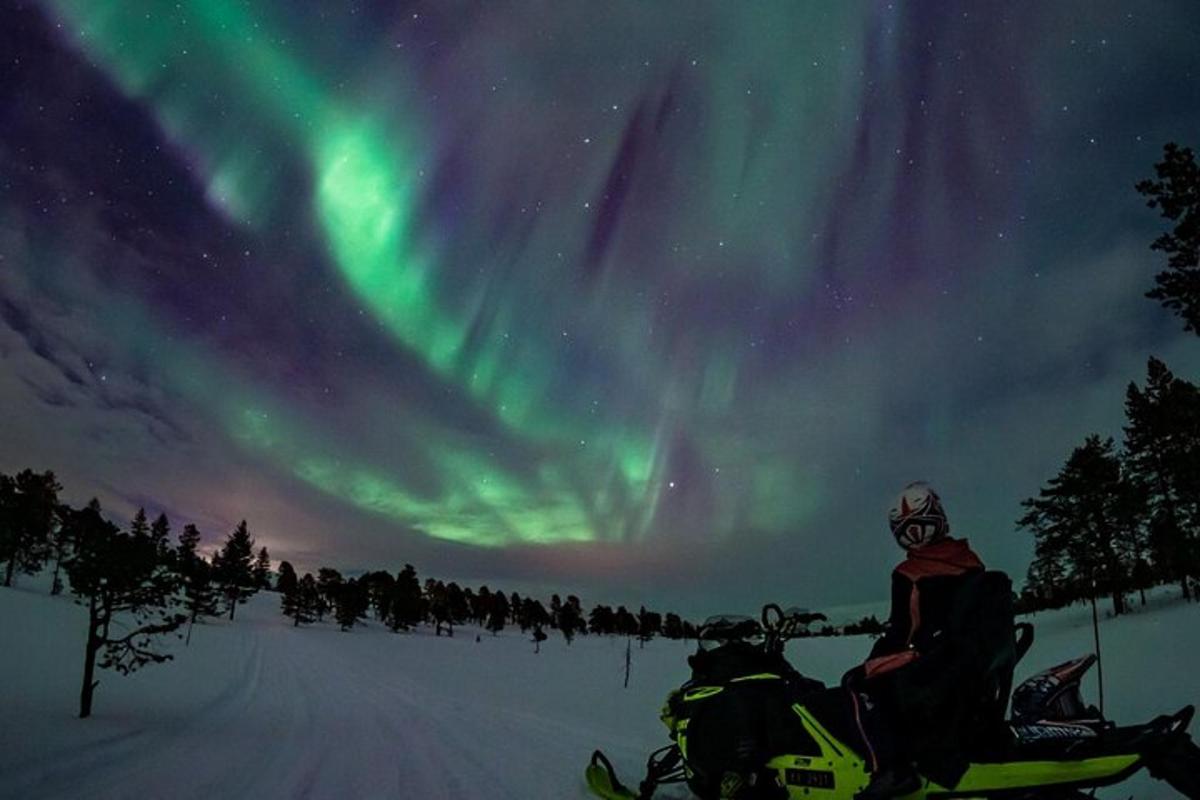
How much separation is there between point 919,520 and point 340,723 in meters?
14.3

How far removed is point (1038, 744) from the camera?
3410 mm

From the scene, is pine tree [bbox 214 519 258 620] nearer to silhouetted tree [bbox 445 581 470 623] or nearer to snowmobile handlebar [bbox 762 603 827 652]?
silhouetted tree [bbox 445 581 470 623]

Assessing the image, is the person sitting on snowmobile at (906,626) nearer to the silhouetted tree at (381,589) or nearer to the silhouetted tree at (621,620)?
the silhouetted tree at (381,589)

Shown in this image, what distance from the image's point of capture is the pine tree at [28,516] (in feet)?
218

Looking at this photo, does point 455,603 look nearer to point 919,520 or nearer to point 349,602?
point 349,602

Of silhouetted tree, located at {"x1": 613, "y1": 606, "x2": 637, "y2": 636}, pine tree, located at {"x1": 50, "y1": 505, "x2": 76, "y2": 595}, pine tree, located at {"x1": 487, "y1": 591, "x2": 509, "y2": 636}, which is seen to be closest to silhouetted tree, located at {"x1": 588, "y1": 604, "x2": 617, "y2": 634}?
silhouetted tree, located at {"x1": 613, "y1": 606, "x2": 637, "y2": 636}

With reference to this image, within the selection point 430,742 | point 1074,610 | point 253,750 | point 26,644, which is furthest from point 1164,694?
point 26,644

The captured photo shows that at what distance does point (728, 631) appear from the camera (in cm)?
609

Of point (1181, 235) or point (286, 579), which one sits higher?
point (1181, 235)

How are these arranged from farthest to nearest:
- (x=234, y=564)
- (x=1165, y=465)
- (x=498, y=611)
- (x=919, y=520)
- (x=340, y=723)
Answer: (x=498, y=611) < (x=234, y=564) < (x=1165, y=465) < (x=340, y=723) < (x=919, y=520)

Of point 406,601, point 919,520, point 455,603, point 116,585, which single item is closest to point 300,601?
point 406,601

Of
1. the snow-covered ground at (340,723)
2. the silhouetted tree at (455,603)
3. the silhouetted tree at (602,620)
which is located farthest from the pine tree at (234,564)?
the silhouetted tree at (602,620)

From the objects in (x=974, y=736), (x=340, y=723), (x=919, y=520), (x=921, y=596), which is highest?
(x=919, y=520)

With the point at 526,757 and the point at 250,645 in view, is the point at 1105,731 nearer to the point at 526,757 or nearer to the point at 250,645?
the point at 526,757
